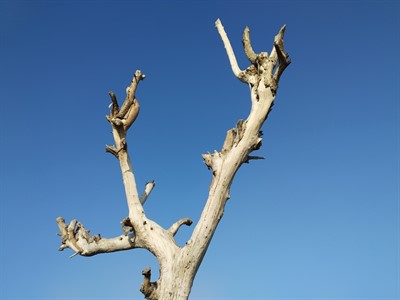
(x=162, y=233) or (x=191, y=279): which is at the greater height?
(x=162, y=233)

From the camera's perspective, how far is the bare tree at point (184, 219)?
6.04m

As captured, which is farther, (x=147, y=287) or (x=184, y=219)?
(x=184, y=219)

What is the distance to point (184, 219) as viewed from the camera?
281 inches

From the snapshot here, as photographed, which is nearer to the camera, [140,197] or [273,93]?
[273,93]

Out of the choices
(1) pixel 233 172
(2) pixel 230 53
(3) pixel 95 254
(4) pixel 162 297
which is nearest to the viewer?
(4) pixel 162 297

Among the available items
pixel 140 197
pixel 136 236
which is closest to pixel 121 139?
pixel 140 197

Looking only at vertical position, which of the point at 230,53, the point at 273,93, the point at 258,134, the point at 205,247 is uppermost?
the point at 230,53

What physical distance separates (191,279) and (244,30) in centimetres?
422

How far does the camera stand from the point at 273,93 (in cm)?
672

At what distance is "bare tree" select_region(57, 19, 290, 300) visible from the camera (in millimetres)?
6039

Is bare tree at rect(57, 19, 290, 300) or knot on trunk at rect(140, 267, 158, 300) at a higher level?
bare tree at rect(57, 19, 290, 300)

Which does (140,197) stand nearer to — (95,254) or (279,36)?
(95,254)

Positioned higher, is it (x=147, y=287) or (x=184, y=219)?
(x=184, y=219)

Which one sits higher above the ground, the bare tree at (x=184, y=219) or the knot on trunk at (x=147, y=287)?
the bare tree at (x=184, y=219)
